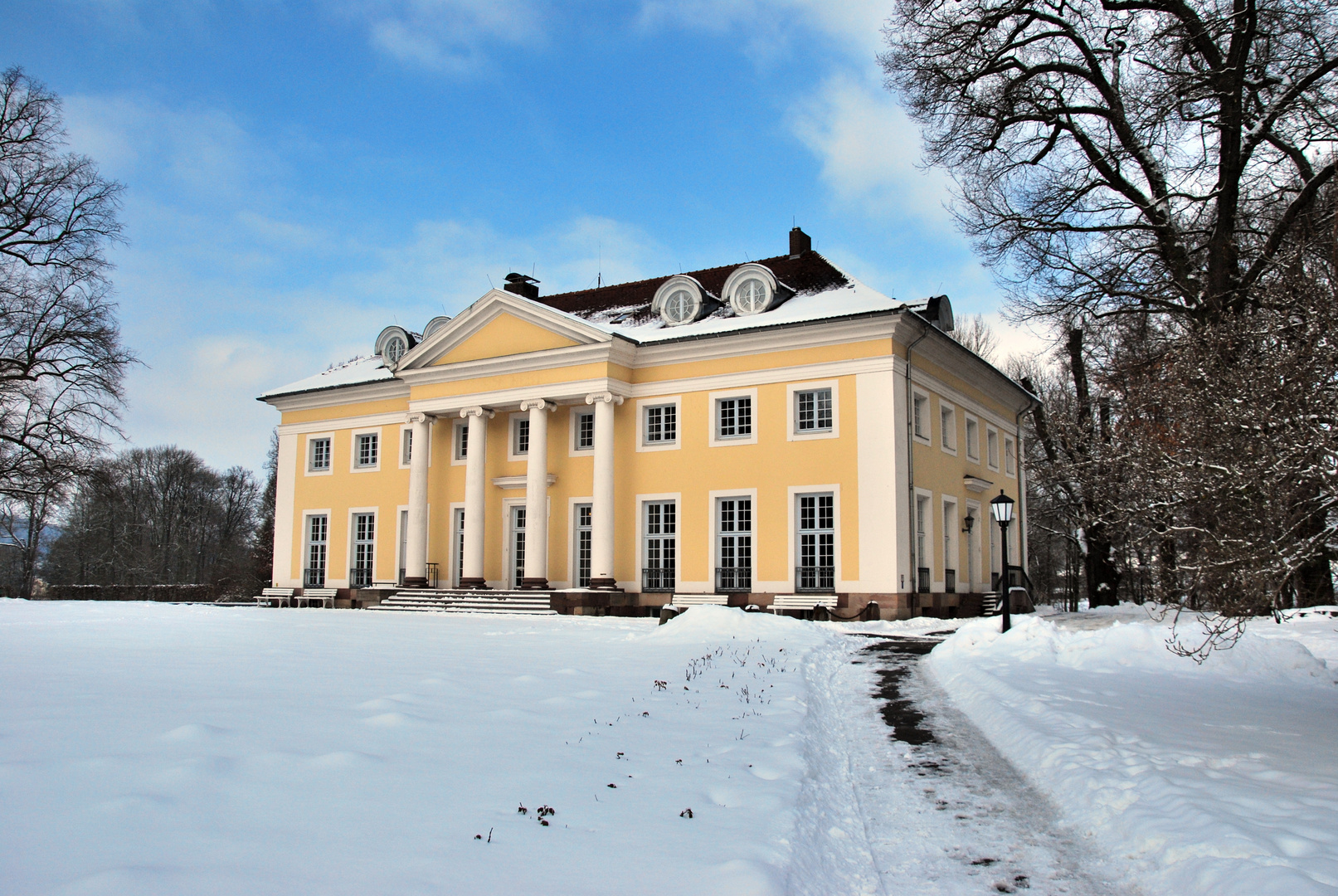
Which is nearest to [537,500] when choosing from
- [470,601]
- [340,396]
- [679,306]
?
[470,601]

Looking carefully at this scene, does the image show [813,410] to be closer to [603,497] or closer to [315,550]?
[603,497]

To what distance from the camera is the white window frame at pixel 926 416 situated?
25.6 meters

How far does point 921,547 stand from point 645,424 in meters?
8.66

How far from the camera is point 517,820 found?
468 centimetres

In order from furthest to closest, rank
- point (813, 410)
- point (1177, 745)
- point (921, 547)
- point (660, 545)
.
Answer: point (660, 545) < point (921, 547) < point (813, 410) < point (1177, 745)

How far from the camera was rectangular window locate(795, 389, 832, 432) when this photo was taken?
25578mm

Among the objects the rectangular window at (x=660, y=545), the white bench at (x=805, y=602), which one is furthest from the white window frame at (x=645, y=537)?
the white bench at (x=805, y=602)

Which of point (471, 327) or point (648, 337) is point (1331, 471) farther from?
point (471, 327)

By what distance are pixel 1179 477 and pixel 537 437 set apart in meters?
21.8

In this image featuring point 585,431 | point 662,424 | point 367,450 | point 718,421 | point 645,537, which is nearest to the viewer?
point 718,421

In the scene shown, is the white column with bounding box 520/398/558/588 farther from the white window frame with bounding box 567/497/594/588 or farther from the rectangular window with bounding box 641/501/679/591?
the rectangular window with bounding box 641/501/679/591

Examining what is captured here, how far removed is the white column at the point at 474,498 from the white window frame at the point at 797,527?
29.0ft

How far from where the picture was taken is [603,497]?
26906mm

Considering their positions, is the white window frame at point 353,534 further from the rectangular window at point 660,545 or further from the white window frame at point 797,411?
the white window frame at point 797,411
